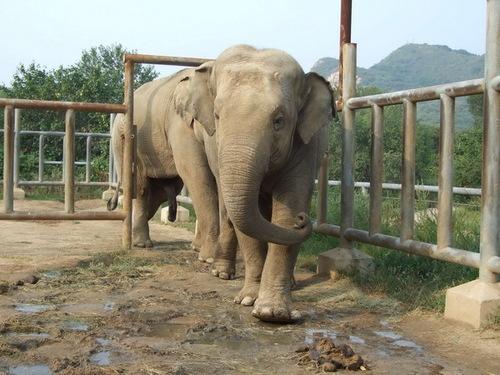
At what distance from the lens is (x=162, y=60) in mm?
7031

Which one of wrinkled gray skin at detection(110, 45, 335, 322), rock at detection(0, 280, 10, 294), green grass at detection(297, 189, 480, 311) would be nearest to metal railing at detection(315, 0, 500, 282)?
green grass at detection(297, 189, 480, 311)

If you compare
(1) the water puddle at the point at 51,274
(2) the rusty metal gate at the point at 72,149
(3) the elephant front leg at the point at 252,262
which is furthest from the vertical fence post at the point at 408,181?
(2) the rusty metal gate at the point at 72,149

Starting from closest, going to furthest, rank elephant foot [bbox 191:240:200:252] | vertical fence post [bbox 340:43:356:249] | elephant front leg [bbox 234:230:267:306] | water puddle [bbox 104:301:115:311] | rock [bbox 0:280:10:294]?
water puddle [bbox 104:301:115:311] → elephant front leg [bbox 234:230:267:306] → rock [bbox 0:280:10:294] → vertical fence post [bbox 340:43:356:249] → elephant foot [bbox 191:240:200:252]

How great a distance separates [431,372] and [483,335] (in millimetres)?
787

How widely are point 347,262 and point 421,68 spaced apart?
582ft

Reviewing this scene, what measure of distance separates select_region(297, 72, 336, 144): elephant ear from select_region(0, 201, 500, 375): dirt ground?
3.71ft

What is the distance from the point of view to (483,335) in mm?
3842

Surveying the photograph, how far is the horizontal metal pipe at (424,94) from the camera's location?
14.0 ft

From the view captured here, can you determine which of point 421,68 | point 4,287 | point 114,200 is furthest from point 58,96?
point 421,68

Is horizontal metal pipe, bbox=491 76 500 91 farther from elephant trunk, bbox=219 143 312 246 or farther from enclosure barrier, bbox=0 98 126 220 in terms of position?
enclosure barrier, bbox=0 98 126 220

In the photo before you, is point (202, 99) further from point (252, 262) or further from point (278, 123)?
point (252, 262)

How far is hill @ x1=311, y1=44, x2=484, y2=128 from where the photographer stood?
154625 mm

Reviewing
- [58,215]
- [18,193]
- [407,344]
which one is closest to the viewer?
[407,344]

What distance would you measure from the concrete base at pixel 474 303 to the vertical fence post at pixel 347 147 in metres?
1.63
